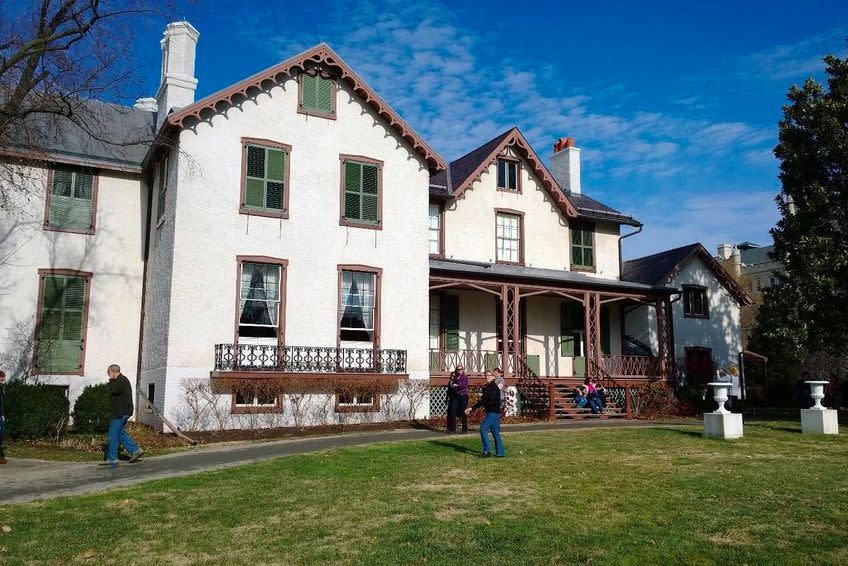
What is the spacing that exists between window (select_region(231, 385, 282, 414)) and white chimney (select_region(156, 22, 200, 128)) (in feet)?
32.4

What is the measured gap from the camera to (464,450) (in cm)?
1399

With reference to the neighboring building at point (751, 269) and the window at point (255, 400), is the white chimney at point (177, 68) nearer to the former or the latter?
the window at point (255, 400)

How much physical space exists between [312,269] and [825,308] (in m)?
15.7

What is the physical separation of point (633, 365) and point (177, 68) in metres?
18.5

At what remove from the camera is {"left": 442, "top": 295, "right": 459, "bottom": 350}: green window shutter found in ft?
81.9

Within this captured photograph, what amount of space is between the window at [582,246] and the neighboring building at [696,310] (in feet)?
7.32

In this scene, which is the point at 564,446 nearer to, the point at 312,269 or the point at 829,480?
the point at 829,480

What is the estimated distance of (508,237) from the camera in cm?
2700

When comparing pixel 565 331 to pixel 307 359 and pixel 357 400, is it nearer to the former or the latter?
pixel 357 400

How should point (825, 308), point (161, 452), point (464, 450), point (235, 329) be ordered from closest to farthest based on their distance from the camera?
point (464, 450) → point (161, 452) → point (235, 329) → point (825, 308)

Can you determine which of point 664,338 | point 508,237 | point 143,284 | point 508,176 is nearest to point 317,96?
point 143,284

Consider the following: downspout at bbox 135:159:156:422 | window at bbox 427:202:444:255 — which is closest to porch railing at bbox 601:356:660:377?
window at bbox 427:202:444:255

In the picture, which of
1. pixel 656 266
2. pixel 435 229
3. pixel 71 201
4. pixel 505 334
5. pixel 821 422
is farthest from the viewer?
pixel 656 266

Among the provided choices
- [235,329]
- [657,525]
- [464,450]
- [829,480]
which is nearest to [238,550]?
[657,525]
